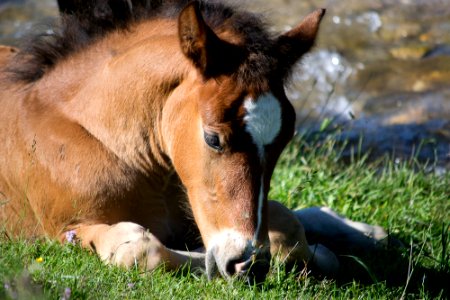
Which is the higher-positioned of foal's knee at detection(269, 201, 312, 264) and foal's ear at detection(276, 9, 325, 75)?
foal's ear at detection(276, 9, 325, 75)

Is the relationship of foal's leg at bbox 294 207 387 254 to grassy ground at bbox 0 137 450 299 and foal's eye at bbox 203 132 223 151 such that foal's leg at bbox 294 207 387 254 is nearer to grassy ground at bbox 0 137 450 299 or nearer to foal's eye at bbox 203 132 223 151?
grassy ground at bbox 0 137 450 299

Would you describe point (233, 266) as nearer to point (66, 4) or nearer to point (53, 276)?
point (53, 276)

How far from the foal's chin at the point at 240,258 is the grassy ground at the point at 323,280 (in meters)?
0.06

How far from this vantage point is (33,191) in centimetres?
515

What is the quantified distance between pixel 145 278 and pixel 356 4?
7782 mm

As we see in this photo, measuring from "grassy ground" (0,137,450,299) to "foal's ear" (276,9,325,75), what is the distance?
2.83 ft

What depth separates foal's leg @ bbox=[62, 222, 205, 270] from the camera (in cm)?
459

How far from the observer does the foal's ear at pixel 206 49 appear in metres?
4.56

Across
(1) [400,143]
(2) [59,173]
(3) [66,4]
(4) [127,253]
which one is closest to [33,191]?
(2) [59,173]

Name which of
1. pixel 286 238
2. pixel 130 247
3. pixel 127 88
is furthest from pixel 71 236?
pixel 286 238

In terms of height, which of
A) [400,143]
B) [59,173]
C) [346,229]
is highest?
[59,173]

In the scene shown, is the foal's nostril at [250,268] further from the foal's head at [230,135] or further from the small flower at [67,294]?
the small flower at [67,294]

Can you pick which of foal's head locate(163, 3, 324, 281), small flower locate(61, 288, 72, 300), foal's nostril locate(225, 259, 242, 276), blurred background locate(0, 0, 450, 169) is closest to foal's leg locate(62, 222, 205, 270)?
foal's head locate(163, 3, 324, 281)

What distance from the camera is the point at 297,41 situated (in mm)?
4957
